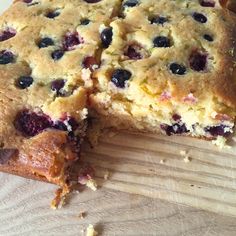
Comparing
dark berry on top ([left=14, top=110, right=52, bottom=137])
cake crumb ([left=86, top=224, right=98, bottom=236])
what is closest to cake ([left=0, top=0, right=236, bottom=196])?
dark berry on top ([left=14, top=110, right=52, bottom=137])

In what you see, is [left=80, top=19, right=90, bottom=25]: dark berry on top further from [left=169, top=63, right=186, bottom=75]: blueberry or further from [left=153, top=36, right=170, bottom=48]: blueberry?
[left=169, top=63, right=186, bottom=75]: blueberry

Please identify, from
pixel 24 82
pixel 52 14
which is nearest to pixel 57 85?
pixel 24 82

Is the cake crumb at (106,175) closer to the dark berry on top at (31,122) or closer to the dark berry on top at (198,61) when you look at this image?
the dark berry on top at (31,122)

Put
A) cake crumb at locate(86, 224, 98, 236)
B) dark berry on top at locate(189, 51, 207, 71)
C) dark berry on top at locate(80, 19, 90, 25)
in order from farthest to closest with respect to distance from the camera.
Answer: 1. dark berry on top at locate(80, 19, 90, 25)
2. dark berry on top at locate(189, 51, 207, 71)
3. cake crumb at locate(86, 224, 98, 236)

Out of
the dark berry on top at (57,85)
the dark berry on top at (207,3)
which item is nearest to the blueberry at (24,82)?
the dark berry on top at (57,85)

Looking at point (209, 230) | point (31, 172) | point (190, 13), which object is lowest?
point (209, 230)

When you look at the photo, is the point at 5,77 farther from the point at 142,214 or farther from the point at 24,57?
the point at 142,214

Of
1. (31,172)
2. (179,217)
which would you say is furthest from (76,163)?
(179,217)
